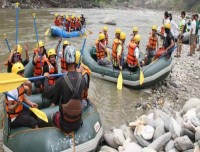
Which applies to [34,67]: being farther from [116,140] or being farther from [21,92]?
[116,140]

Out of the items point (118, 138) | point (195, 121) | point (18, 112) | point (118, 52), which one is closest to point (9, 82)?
point (18, 112)

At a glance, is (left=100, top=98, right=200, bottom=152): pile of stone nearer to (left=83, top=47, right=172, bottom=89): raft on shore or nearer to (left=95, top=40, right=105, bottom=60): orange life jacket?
(left=83, top=47, right=172, bottom=89): raft on shore

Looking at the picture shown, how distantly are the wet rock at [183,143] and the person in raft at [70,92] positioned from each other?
4.82 ft

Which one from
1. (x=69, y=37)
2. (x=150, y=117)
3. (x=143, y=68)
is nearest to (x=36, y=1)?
(x=69, y=37)

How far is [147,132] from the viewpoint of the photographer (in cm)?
508

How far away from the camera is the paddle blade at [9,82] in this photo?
4.20 m

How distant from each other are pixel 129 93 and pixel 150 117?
2935mm

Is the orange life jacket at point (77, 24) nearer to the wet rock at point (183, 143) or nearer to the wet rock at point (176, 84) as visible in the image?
the wet rock at point (176, 84)

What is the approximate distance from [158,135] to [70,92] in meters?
1.68

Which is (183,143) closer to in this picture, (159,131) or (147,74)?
(159,131)

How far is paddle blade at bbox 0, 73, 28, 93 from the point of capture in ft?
13.8

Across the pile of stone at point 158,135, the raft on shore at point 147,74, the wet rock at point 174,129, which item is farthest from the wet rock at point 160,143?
the raft on shore at point 147,74

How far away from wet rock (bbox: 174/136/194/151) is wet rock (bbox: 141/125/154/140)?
0.52 m

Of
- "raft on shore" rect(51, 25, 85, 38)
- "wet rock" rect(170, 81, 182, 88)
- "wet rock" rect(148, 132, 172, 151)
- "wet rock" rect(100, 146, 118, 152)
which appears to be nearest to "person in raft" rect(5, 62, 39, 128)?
"wet rock" rect(100, 146, 118, 152)
